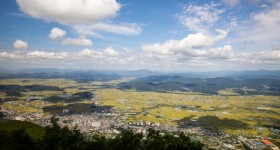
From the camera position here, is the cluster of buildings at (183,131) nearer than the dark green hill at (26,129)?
No

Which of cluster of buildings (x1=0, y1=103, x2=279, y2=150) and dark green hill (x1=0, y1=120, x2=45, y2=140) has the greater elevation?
dark green hill (x1=0, y1=120, x2=45, y2=140)

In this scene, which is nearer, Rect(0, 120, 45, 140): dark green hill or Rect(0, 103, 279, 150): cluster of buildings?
Rect(0, 120, 45, 140): dark green hill

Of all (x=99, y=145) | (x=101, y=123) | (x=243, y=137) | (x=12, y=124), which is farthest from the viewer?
(x=101, y=123)

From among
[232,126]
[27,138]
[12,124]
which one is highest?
[27,138]

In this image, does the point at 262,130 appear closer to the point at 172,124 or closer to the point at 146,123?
the point at 172,124

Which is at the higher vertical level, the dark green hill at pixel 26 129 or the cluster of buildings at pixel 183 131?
the dark green hill at pixel 26 129

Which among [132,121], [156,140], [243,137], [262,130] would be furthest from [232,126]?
[156,140]

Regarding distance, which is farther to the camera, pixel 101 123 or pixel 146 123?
pixel 146 123

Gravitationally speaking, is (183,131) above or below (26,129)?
below

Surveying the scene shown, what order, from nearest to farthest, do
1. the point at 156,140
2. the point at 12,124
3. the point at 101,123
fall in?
the point at 156,140
the point at 12,124
the point at 101,123

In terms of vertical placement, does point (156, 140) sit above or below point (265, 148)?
above

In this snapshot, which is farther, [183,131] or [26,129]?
[183,131]
